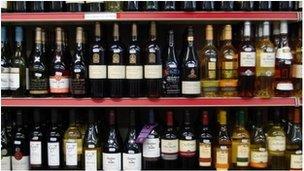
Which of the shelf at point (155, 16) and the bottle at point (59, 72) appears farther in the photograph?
the bottle at point (59, 72)

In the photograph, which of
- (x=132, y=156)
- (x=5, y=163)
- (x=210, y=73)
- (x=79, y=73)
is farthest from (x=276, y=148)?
(x=5, y=163)

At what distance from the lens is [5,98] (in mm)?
1967

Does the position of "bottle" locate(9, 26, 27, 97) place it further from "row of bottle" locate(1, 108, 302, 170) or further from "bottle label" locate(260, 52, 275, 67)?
"bottle label" locate(260, 52, 275, 67)

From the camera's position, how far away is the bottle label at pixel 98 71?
196 centimetres

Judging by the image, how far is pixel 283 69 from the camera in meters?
2.04

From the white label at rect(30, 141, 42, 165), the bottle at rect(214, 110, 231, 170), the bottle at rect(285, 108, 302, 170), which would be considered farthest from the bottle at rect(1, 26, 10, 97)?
the bottle at rect(285, 108, 302, 170)

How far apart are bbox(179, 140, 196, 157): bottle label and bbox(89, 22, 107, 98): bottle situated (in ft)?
1.55

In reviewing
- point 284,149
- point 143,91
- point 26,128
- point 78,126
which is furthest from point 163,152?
point 26,128

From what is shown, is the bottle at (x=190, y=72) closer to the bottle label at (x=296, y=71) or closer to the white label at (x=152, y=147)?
the white label at (x=152, y=147)

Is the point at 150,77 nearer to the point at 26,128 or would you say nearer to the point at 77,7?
the point at 77,7

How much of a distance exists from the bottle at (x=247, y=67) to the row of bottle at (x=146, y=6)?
0.12m

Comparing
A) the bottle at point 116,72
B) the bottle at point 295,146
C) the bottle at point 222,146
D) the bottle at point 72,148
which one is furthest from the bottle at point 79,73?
the bottle at point 295,146

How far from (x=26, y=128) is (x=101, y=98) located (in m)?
0.51

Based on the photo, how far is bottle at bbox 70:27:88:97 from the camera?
1998 mm
